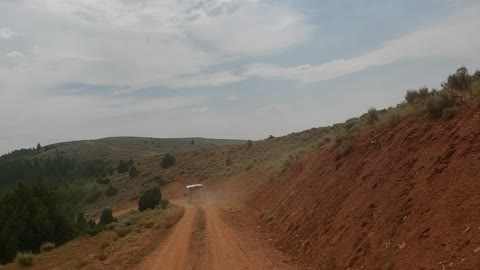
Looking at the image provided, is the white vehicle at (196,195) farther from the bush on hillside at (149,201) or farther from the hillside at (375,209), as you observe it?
the hillside at (375,209)

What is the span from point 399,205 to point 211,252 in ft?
23.7

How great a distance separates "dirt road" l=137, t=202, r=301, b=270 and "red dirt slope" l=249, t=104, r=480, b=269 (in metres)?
1.05

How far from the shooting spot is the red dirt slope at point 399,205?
8523 mm

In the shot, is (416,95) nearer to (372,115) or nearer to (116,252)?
→ (372,115)

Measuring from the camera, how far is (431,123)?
44.2 ft

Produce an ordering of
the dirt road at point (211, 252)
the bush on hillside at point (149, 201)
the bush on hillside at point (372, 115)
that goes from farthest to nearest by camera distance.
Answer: the bush on hillside at point (149, 201)
the bush on hillside at point (372, 115)
the dirt road at point (211, 252)

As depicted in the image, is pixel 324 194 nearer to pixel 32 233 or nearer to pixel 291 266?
pixel 291 266

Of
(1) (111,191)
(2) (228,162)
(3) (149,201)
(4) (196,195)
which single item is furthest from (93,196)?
(3) (149,201)

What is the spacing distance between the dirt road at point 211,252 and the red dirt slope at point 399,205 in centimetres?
105

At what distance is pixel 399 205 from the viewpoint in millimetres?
10859

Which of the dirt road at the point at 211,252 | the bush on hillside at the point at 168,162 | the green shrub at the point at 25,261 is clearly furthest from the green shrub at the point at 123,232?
the bush on hillside at the point at 168,162

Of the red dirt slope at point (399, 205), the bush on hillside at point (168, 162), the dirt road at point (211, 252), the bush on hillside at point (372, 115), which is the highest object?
the bush on hillside at point (372, 115)

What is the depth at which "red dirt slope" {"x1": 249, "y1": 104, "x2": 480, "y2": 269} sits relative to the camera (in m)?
8.52

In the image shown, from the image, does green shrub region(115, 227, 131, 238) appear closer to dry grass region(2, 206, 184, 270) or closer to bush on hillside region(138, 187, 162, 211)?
dry grass region(2, 206, 184, 270)
